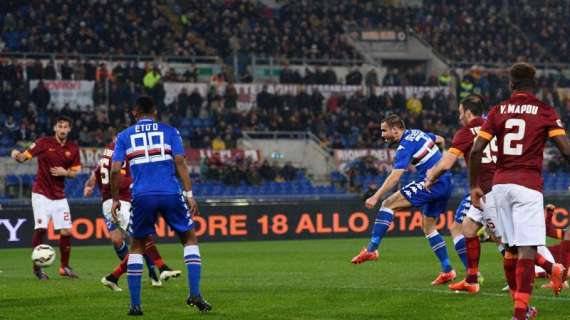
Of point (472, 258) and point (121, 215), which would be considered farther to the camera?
point (121, 215)

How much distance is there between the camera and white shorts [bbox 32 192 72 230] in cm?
1814

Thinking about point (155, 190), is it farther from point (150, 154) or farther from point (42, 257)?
point (42, 257)

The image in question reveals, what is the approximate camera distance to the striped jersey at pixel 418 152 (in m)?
15.2

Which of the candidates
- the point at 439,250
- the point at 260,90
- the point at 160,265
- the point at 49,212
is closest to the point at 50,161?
the point at 49,212

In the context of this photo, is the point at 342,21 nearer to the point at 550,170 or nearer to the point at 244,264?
the point at 550,170

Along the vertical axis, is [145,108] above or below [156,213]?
above

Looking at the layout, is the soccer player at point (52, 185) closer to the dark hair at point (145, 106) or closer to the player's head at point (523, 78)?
the dark hair at point (145, 106)

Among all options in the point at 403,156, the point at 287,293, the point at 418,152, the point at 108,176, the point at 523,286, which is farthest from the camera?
the point at 108,176

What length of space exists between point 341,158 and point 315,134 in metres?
1.59

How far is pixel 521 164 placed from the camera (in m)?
10.2

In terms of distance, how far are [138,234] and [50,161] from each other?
659 centimetres

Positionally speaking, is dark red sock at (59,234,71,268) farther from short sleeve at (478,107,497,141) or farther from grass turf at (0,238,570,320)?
short sleeve at (478,107,497,141)

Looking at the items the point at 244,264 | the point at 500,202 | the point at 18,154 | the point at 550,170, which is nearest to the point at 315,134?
the point at 550,170

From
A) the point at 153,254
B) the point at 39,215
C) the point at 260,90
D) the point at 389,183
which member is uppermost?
the point at 260,90
